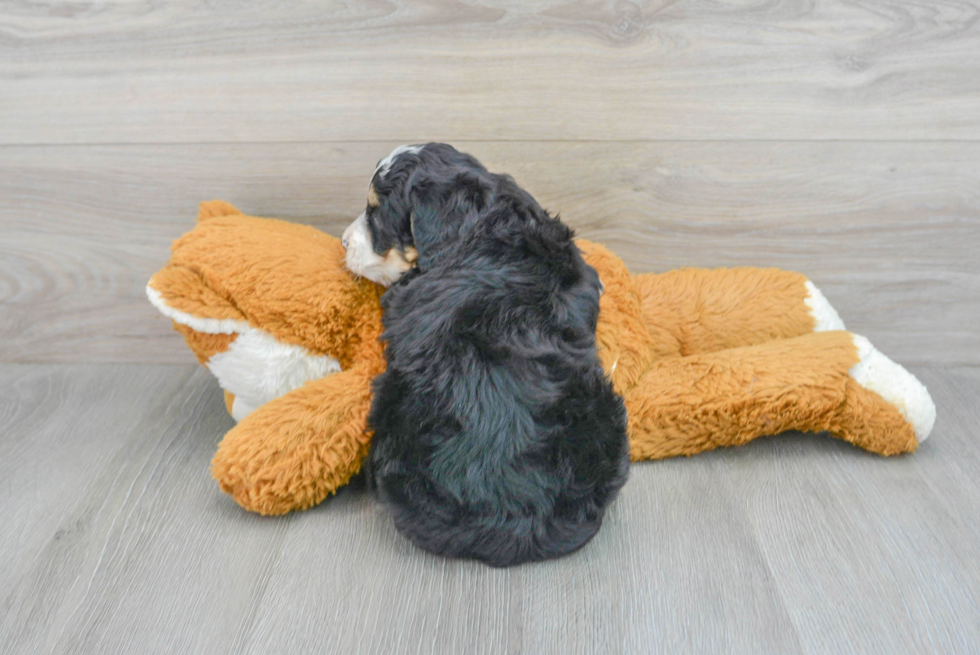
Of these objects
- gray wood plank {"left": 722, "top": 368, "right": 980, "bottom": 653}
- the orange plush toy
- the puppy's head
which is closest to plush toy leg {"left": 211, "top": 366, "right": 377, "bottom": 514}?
the orange plush toy

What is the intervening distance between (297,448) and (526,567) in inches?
12.4

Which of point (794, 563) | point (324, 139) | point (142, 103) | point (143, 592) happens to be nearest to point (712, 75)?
point (324, 139)

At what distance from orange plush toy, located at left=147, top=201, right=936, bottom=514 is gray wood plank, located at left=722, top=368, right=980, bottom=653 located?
44 mm

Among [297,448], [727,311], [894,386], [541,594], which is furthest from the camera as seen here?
[727,311]

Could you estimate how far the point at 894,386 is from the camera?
99cm

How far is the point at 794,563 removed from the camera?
828 mm

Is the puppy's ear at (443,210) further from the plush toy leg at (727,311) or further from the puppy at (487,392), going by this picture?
the plush toy leg at (727,311)

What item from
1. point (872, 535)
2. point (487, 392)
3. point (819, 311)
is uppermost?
point (487, 392)

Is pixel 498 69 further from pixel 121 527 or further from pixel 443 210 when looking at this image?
pixel 121 527

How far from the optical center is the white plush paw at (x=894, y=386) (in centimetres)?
99

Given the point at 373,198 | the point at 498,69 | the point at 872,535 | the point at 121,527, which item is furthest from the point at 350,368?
the point at 872,535

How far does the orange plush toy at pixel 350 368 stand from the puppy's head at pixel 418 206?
0.35 ft

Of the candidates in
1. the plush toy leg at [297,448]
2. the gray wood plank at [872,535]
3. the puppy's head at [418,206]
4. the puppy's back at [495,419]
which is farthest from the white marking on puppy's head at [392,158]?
the gray wood plank at [872,535]

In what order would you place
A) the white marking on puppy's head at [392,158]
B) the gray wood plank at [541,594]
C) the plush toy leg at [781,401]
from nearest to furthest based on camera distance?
the gray wood plank at [541,594], the white marking on puppy's head at [392,158], the plush toy leg at [781,401]
